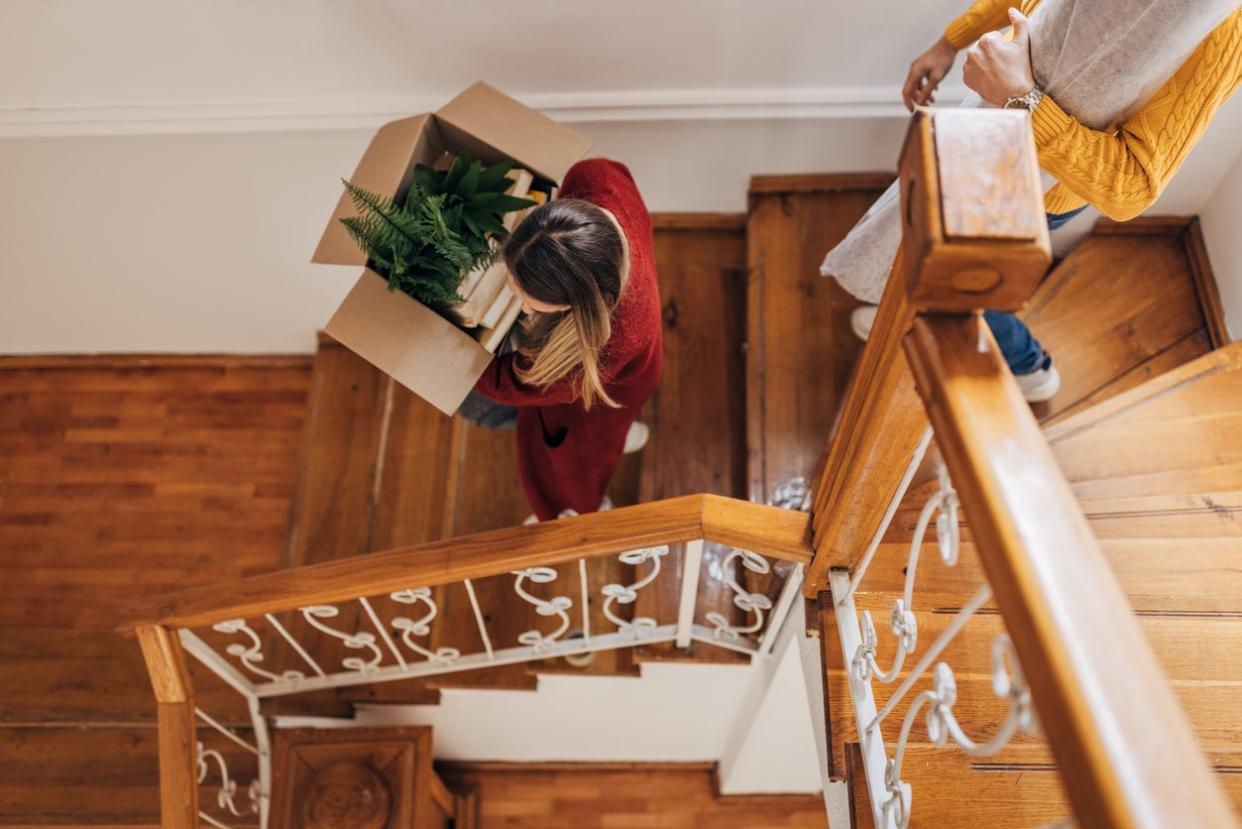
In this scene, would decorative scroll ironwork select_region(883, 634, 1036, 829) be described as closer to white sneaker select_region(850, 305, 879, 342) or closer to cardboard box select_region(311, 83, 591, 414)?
cardboard box select_region(311, 83, 591, 414)

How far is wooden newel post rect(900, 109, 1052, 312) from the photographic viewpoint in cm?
83

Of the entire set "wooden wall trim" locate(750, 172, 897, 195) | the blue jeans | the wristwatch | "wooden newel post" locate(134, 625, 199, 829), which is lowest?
"wooden newel post" locate(134, 625, 199, 829)

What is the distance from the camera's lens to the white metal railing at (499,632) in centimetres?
186

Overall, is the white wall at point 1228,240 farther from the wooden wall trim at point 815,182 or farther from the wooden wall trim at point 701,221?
the wooden wall trim at point 701,221

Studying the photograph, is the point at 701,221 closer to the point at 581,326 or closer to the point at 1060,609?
the point at 581,326

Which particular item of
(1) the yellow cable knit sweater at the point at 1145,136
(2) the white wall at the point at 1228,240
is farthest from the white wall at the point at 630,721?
(2) the white wall at the point at 1228,240

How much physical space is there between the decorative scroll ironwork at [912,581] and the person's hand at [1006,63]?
25.2 inches

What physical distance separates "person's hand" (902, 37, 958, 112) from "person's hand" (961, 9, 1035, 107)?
0.44 m

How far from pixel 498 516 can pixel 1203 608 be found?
71.3 inches

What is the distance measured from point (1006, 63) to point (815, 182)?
1.42m

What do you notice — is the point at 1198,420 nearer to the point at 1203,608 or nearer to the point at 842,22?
the point at 1203,608

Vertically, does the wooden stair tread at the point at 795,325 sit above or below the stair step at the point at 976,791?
above

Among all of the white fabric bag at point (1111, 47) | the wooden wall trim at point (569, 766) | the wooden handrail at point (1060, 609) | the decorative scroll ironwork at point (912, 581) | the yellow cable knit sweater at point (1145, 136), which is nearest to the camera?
the wooden handrail at point (1060, 609)

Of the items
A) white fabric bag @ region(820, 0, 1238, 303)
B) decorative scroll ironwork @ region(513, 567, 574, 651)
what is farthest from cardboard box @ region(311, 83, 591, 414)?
white fabric bag @ region(820, 0, 1238, 303)
